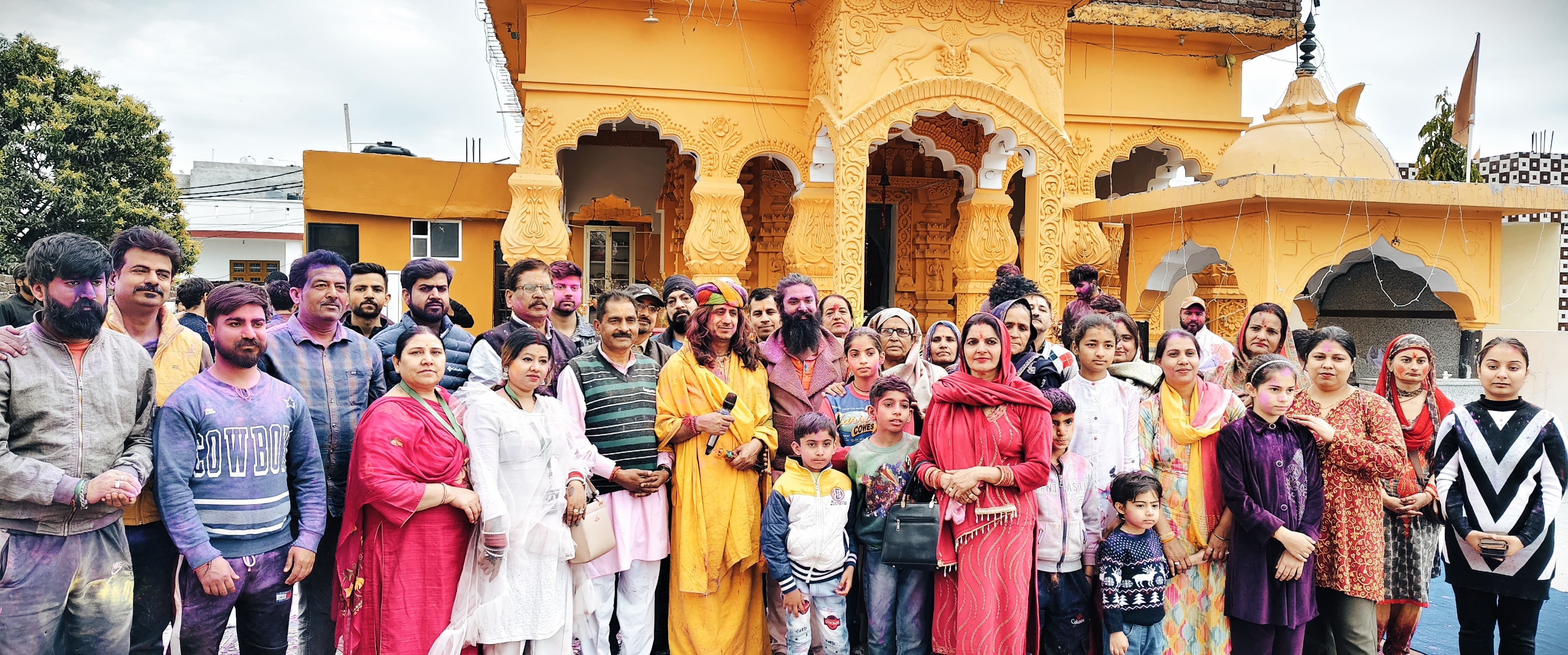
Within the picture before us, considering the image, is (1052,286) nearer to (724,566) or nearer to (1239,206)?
(1239,206)

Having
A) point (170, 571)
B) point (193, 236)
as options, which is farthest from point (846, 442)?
point (193, 236)

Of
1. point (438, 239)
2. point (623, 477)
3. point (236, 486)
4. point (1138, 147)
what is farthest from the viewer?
point (438, 239)

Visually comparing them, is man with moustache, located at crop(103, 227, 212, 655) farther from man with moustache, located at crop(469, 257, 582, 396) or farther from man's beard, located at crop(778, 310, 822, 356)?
man's beard, located at crop(778, 310, 822, 356)

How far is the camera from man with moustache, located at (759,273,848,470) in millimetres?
3920

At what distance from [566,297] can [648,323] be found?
42 centimetres

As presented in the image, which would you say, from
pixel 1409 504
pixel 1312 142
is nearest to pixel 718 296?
pixel 1409 504

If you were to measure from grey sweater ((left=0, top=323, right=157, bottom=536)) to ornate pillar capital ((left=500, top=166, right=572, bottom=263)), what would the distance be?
519 centimetres

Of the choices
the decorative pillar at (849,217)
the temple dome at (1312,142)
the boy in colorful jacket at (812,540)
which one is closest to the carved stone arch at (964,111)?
the decorative pillar at (849,217)

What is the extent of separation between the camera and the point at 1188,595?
348 centimetres

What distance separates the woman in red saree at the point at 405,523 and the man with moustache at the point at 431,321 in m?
0.73

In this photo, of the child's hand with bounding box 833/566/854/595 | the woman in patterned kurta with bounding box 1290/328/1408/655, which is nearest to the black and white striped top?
the woman in patterned kurta with bounding box 1290/328/1408/655

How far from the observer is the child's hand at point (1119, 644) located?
3.28m

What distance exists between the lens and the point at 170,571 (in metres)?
2.99

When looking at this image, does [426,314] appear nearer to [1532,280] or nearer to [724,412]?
[724,412]
